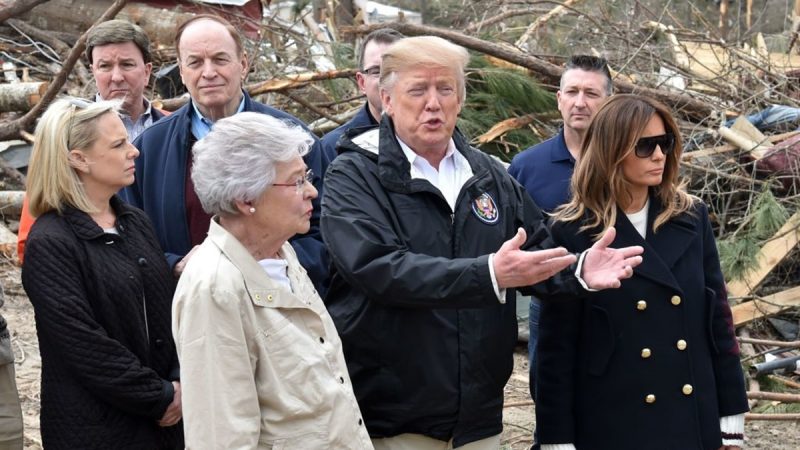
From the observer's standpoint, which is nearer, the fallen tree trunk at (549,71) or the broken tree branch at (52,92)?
the broken tree branch at (52,92)

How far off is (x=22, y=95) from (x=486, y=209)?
511 cm

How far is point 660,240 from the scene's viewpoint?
3576 mm

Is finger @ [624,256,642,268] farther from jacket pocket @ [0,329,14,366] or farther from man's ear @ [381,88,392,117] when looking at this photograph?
jacket pocket @ [0,329,14,366]

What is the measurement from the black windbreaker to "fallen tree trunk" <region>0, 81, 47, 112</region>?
4.74 meters

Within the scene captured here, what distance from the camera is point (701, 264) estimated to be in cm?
364

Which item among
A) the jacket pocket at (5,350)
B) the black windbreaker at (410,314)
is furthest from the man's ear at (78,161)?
the black windbreaker at (410,314)

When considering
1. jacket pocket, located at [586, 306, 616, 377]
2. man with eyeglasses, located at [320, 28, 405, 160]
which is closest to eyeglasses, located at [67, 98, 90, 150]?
man with eyeglasses, located at [320, 28, 405, 160]

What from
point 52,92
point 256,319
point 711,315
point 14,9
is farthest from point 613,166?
point 14,9

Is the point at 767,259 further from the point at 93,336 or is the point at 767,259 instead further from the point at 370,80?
the point at 93,336

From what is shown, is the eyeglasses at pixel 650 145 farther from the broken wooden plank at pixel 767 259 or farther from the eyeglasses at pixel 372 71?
the broken wooden plank at pixel 767 259

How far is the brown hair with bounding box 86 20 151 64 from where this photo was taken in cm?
477

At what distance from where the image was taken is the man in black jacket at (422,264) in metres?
3.07

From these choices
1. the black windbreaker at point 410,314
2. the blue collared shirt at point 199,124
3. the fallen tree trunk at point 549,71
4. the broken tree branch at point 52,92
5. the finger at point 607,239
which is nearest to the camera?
the finger at point 607,239

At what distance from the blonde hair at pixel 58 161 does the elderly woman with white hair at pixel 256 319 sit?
76cm
